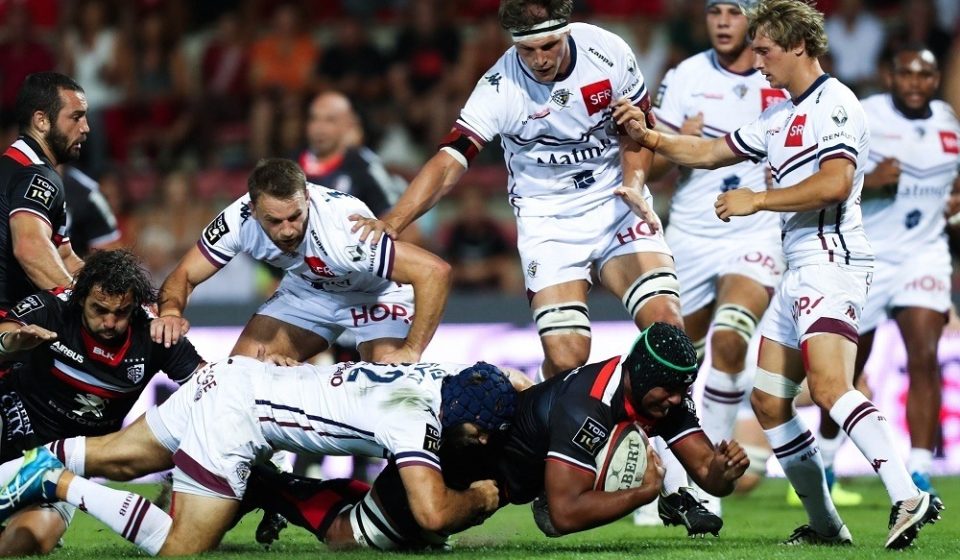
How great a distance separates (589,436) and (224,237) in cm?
252

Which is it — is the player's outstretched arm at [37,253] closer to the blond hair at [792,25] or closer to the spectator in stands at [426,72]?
the blond hair at [792,25]

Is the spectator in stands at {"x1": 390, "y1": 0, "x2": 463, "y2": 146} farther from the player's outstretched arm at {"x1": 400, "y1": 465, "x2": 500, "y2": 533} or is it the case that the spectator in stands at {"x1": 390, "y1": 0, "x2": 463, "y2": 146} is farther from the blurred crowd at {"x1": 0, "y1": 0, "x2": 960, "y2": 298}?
the player's outstretched arm at {"x1": 400, "y1": 465, "x2": 500, "y2": 533}

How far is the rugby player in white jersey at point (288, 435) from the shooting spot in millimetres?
7008

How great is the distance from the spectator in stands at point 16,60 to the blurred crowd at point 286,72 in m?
0.02

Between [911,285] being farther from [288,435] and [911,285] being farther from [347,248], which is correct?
[288,435]

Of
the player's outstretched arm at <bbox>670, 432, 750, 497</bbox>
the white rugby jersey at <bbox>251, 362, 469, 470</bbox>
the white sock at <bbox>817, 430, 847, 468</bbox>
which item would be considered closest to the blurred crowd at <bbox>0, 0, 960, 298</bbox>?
the white sock at <bbox>817, 430, 847, 468</bbox>

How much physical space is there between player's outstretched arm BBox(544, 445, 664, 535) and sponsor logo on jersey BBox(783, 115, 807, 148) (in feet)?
6.32

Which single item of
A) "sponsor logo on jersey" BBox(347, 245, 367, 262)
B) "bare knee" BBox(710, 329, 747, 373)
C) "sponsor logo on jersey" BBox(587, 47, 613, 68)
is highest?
"sponsor logo on jersey" BBox(587, 47, 613, 68)

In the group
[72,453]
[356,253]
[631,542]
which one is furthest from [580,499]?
[72,453]

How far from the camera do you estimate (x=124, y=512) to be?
281 inches

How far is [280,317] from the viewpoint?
28.5 feet

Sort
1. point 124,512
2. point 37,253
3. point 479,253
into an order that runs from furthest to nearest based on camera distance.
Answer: point 479,253, point 37,253, point 124,512

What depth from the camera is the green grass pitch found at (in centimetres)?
705

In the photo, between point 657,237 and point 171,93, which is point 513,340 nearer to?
point 657,237
